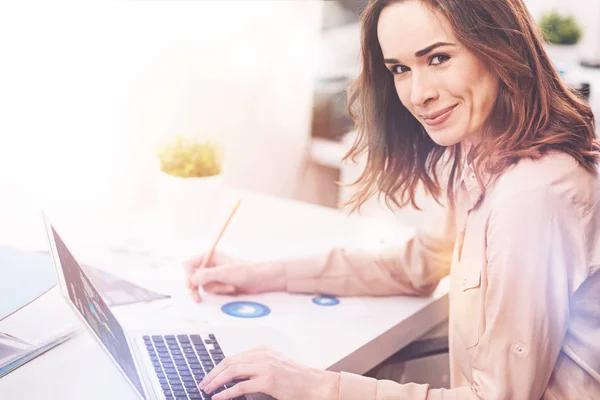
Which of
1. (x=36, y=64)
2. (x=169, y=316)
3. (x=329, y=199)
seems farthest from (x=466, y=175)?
(x=329, y=199)

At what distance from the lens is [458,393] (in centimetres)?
92

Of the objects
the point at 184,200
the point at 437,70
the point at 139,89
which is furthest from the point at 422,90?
the point at 139,89

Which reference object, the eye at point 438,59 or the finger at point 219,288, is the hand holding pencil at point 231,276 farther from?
the eye at point 438,59

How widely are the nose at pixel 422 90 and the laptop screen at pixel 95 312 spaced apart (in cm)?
53

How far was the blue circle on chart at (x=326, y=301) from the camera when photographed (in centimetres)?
124

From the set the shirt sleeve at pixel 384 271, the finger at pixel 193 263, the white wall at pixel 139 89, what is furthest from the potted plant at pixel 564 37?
the finger at pixel 193 263

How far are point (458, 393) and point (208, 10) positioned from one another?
1.23 metres

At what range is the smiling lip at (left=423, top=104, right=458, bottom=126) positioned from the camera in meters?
1.00

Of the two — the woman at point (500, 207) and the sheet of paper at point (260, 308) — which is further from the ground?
the woman at point (500, 207)

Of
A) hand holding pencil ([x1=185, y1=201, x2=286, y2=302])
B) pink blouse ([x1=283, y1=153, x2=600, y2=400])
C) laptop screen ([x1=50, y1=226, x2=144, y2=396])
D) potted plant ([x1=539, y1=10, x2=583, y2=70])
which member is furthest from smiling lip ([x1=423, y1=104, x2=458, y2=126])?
potted plant ([x1=539, y1=10, x2=583, y2=70])

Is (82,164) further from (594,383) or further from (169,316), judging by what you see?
(594,383)

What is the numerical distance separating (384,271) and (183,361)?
0.46 metres

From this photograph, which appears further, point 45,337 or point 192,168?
point 192,168

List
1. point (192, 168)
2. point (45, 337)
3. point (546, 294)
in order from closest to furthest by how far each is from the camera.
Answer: point (546, 294), point (45, 337), point (192, 168)
